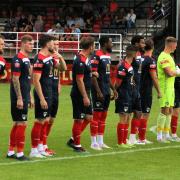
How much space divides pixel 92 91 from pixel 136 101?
3.28 ft

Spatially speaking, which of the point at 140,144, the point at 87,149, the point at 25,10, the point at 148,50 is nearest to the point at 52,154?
the point at 87,149

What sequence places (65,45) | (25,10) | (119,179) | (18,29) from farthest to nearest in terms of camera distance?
(25,10) → (18,29) → (65,45) → (119,179)

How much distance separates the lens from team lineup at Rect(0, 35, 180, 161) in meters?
11.9

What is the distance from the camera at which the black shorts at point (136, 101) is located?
45.8 ft

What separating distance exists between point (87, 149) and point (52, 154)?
98 centimetres

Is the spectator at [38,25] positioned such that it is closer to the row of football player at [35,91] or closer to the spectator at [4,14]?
the spectator at [4,14]

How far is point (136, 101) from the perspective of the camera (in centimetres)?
1413

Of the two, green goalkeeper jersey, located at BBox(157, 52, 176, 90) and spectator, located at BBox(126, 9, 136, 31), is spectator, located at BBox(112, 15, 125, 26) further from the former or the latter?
green goalkeeper jersey, located at BBox(157, 52, 176, 90)

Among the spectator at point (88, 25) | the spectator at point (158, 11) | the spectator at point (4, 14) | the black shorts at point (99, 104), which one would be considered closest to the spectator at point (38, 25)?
the spectator at point (88, 25)

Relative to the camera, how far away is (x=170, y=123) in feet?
49.8

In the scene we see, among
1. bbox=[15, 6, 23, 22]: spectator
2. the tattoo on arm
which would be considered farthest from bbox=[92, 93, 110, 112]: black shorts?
bbox=[15, 6, 23, 22]: spectator

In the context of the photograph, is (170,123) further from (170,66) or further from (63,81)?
(63,81)

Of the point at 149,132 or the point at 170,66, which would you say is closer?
the point at 170,66

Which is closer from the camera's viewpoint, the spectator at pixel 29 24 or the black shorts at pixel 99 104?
the black shorts at pixel 99 104
